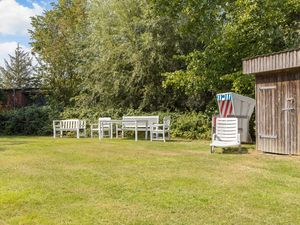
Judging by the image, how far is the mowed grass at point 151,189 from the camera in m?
3.97

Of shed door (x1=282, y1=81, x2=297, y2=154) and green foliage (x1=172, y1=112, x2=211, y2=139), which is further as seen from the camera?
green foliage (x1=172, y1=112, x2=211, y2=139)

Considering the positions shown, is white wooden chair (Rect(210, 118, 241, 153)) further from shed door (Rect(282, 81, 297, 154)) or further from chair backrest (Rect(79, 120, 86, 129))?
chair backrest (Rect(79, 120, 86, 129))

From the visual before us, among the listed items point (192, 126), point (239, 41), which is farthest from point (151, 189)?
point (239, 41)

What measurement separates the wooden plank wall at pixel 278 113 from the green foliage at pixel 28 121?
37.2ft

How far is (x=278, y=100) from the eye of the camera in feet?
27.9

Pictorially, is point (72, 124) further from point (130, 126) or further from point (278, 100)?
point (278, 100)

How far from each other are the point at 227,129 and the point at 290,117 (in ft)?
5.70

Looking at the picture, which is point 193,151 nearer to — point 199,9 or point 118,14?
point 199,9

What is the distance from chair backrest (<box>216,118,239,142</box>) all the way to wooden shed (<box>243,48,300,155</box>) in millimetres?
591

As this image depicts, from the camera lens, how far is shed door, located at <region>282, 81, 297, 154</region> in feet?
26.7

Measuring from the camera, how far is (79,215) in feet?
13.3

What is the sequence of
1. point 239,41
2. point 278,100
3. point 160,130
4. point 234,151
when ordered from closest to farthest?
1. point 278,100
2. point 234,151
3. point 160,130
4. point 239,41

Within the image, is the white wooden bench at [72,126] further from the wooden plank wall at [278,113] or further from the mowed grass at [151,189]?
the wooden plank wall at [278,113]

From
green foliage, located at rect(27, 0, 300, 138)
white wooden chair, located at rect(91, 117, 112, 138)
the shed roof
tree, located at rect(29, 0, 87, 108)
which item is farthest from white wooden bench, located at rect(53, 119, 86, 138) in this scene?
the shed roof
